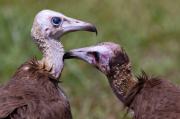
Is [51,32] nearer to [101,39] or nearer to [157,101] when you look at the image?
[157,101]

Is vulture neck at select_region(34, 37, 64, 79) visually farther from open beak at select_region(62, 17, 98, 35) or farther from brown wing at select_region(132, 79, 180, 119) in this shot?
brown wing at select_region(132, 79, 180, 119)

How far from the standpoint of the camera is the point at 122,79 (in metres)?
8.05

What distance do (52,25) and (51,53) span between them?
220mm

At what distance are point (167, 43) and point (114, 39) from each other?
30.6 inches

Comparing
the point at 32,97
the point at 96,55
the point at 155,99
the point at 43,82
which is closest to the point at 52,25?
the point at 96,55

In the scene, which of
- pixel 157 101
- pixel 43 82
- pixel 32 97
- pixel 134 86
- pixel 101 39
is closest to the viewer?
pixel 157 101

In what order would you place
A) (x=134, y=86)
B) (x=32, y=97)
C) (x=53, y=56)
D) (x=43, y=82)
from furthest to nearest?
(x=53, y=56), (x=43, y=82), (x=134, y=86), (x=32, y=97)

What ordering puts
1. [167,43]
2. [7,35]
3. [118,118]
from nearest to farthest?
1. [118,118]
2. [7,35]
3. [167,43]

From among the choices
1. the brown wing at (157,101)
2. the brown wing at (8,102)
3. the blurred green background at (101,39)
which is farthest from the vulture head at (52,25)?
the blurred green background at (101,39)

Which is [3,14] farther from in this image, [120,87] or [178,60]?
[120,87]

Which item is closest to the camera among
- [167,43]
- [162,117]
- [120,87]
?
[162,117]

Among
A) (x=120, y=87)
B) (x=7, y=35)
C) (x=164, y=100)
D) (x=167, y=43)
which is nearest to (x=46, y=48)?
(x=120, y=87)

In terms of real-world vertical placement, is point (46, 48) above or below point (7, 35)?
above

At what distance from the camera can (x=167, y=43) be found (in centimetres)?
1363
